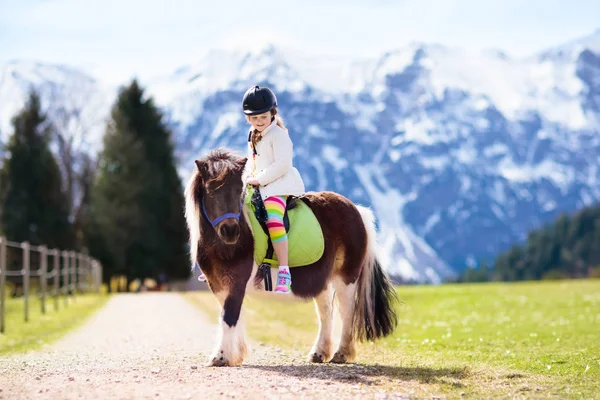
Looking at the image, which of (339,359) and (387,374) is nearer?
(387,374)

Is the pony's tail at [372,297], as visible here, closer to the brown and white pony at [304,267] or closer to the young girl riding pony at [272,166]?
the brown and white pony at [304,267]

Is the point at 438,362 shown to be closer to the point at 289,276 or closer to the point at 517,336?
the point at 289,276

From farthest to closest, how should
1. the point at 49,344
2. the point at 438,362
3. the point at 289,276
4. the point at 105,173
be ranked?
the point at 105,173 < the point at 49,344 < the point at 438,362 < the point at 289,276

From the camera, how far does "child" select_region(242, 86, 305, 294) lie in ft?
25.6

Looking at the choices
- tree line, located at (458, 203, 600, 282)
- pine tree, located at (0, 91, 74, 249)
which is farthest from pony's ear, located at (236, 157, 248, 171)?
tree line, located at (458, 203, 600, 282)

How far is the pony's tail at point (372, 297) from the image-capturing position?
8711 millimetres

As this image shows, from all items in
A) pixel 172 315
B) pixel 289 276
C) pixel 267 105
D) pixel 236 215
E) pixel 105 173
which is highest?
pixel 105 173

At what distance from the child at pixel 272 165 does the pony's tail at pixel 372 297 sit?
1215 millimetres

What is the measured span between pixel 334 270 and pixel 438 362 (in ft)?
5.13

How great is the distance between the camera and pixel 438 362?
9.00 metres

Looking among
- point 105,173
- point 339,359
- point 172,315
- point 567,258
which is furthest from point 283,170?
point 567,258

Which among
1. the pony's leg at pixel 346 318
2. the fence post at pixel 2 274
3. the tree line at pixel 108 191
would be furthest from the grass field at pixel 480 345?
the tree line at pixel 108 191

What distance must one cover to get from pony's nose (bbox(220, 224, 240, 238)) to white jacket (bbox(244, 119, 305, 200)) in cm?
78

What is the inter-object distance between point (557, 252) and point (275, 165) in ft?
355
